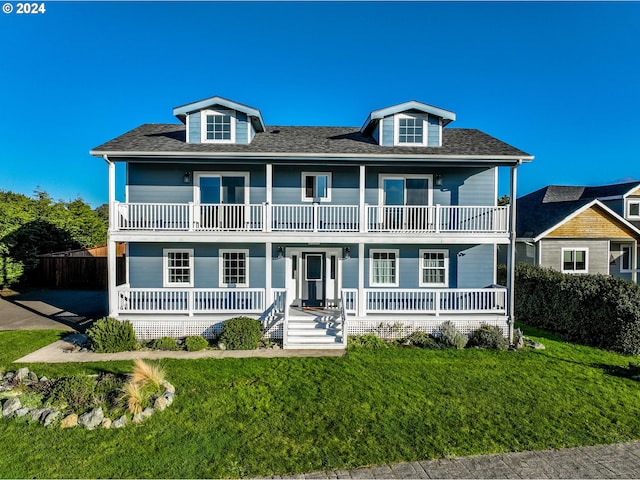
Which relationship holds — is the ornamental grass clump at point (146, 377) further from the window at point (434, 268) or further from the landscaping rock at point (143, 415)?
the window at point (434, 268)

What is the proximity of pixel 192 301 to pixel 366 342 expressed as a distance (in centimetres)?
589

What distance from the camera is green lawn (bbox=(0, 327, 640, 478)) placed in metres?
5.36

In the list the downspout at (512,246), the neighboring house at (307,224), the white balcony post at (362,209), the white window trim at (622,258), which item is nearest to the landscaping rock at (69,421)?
the neighboring house at (307,224)

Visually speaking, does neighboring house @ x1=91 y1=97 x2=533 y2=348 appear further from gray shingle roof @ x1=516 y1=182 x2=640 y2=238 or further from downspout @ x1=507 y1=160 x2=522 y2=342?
gray shingle roof @ x1=516 y1=182 x2=640 y2=238

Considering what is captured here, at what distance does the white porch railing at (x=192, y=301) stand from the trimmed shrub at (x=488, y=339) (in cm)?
708

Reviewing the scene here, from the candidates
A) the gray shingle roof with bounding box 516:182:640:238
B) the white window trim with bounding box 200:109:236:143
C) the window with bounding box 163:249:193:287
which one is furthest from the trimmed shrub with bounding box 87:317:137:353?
the gray shingle roof with bounding box 516:182:640:238

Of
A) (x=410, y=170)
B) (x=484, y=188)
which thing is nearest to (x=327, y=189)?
(x=410, y=170)

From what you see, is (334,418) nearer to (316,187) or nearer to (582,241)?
(316,187)

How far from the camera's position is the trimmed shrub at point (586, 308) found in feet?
34.5

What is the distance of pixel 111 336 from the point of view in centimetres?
1040

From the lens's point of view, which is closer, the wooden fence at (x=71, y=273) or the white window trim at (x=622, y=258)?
the white window trim at (x=622, y=258)

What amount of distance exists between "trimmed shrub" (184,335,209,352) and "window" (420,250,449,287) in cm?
832

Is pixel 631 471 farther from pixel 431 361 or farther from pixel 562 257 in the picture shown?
pixel 562 257

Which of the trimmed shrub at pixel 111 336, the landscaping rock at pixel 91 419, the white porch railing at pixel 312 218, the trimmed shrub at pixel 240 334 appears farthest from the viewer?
the white porch railing at pixel 312 218
